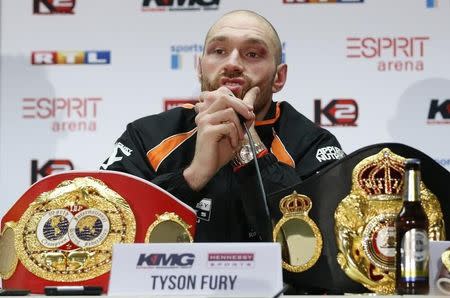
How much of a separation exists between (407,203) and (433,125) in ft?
4.25

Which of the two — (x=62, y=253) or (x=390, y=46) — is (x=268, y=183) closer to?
(x=62, y=253)

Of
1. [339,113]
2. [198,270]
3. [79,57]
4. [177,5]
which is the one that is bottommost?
[198,270]

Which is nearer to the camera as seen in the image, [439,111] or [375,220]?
[375,220]

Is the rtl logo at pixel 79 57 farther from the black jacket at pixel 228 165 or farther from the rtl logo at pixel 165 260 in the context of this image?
the rtl logo at pixel 165 260

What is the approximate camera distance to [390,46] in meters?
2.61

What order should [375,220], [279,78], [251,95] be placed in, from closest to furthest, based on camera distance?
[375,220] → [251,95] → [279,78]

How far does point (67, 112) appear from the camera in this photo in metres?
2.69

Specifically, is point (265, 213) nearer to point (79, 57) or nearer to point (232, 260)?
point (232, 260)

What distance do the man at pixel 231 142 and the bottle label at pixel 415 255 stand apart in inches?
12.7

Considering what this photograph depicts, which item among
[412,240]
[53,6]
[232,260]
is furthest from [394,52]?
[232,260]

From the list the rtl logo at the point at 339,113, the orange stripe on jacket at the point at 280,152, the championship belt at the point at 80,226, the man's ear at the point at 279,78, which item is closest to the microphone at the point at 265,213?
the championship belt at the point at 80,226

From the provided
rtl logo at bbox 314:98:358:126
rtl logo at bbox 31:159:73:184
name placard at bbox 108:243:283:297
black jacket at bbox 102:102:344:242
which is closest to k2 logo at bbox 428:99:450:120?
rtl logo at bbox 314:98:358:126

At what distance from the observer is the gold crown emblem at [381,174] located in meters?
1.41

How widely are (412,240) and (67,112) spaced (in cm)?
161
